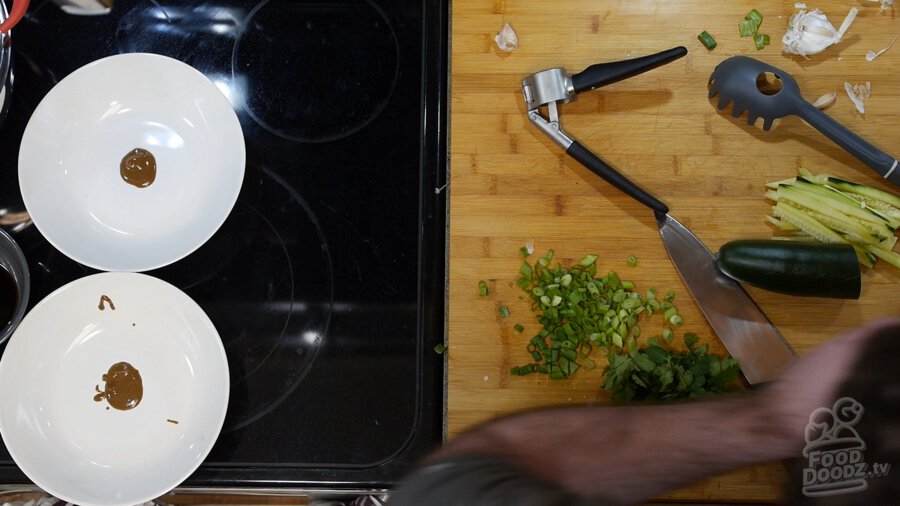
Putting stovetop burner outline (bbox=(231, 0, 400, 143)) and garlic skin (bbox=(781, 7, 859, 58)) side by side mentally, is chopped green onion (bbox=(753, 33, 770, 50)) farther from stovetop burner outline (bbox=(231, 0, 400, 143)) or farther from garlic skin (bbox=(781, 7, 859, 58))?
stovetop burner outline (bbox=(231, 0, 400, 143))

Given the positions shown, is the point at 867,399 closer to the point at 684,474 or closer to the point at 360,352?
the point at 684,474

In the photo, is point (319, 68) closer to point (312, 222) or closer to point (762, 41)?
point (312, 222)

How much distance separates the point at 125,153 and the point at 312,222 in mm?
406

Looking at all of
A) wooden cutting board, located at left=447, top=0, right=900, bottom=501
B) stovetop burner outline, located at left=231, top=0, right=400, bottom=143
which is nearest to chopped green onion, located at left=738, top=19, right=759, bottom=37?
wooden cutting board, located at left=447, top=0, right=900, bottom=501

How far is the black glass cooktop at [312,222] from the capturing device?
51.4 inches

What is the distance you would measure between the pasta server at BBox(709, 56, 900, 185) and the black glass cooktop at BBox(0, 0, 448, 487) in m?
0.58

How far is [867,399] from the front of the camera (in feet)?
3.05

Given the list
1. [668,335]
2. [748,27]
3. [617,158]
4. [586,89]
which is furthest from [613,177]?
[748,27]

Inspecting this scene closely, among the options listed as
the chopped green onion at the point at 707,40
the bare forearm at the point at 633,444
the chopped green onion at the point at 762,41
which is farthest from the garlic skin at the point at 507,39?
the bare forearm at the point at 633,444

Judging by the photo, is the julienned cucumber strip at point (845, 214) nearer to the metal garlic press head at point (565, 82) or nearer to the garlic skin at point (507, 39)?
the metal garlic press head at point (565, 82)

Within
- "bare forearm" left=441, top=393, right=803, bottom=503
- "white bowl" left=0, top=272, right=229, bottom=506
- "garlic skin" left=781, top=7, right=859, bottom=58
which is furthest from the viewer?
"garlic skin" left=781, top=7, right=859, bottom=58

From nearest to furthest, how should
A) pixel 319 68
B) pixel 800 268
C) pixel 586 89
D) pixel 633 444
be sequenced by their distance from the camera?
pixel 633 444, pixel 800 268, pixel 586 89, pixel 319 68

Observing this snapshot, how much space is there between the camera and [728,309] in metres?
1.28

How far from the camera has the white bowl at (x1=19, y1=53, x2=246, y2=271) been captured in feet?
4.25
